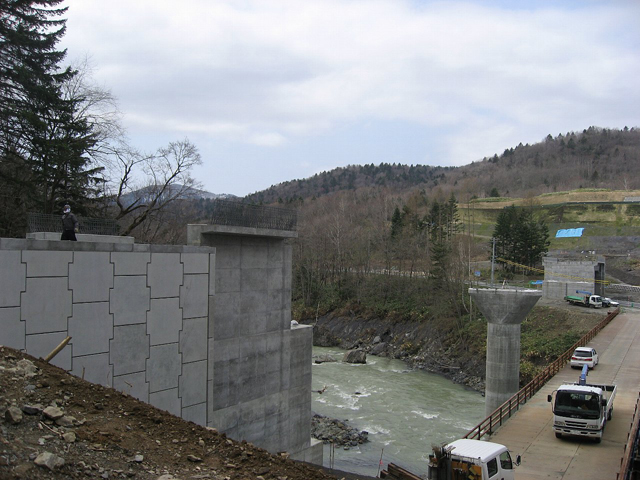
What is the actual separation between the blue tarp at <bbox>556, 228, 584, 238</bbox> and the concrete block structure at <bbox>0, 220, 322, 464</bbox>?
84652 millimetres

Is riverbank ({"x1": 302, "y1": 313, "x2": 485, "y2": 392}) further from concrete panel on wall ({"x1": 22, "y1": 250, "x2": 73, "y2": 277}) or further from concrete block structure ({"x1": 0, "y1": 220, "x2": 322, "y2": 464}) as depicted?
concrete panel on wall ({"x1": 22, "y1": 250, "x2": 73, "y2": 277})

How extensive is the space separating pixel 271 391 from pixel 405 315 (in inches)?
1712

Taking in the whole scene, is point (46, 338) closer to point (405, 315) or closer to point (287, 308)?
point (287, 308)

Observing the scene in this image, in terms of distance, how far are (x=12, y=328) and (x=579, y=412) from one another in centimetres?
1683

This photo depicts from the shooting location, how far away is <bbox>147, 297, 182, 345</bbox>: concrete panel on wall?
12117 mm

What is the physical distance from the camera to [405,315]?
196 ft

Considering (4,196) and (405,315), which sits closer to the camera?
(4,196)

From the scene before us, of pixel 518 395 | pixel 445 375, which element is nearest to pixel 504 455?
pixel 518 395

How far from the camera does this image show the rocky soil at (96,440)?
6.06 metres

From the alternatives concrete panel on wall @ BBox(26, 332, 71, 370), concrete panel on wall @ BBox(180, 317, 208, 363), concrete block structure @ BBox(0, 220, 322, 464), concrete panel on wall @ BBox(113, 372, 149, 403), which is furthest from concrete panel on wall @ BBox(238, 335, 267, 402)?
concrete panel on wall @ BBox(26, 332, 71, 370)

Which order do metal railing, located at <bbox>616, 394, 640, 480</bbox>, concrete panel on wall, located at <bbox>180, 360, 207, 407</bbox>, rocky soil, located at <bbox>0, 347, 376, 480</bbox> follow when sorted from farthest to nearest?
metal railing, located at <bbox>616, 394, 640, 480</bbox> → concrete panel on wall, located at <bbox>180, 360, 207, 407</bbox> → rocky soil, located at <bbox>0, 347, 376, 480</bbox>

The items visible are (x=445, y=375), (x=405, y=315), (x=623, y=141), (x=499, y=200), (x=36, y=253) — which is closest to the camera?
(x=36, y=253)

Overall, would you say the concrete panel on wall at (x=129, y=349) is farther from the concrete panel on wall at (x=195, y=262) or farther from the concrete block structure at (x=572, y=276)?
the concrete block structure at (x=572, y=276)

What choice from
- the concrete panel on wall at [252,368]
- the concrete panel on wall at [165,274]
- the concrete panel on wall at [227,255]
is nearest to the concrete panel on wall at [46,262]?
the concrete panel on wall at [165,274]
